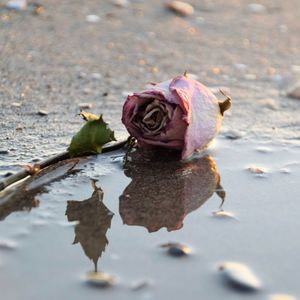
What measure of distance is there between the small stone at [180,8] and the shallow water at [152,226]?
1622 millimetres

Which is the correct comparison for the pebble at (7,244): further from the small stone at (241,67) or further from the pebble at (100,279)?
the small stone at (241,67)

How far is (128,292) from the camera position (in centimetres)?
149

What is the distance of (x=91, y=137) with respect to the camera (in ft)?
6.68

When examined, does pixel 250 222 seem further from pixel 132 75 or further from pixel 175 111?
pixel 132 75

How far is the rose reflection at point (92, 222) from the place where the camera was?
5.44ft

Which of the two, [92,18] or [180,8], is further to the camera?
[180,8]

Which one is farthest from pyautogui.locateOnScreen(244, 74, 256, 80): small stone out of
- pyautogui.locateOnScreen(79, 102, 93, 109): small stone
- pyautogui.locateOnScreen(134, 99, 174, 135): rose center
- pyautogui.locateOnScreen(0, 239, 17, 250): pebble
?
pyautogui.locateOnScreen(0, 239, 17, 250): pebble

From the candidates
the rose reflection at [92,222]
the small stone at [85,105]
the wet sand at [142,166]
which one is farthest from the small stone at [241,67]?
the rose reflection at [92,222]

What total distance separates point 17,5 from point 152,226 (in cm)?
212

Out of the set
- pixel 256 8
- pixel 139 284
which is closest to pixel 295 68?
pixel 256 8

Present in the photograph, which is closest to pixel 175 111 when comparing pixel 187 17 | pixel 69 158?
pixel 69 158

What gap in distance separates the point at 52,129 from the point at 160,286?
104cm

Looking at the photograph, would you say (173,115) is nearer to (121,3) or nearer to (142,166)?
(142,166)

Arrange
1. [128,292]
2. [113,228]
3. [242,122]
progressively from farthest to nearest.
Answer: [242,122], [113,228], [128,292]
